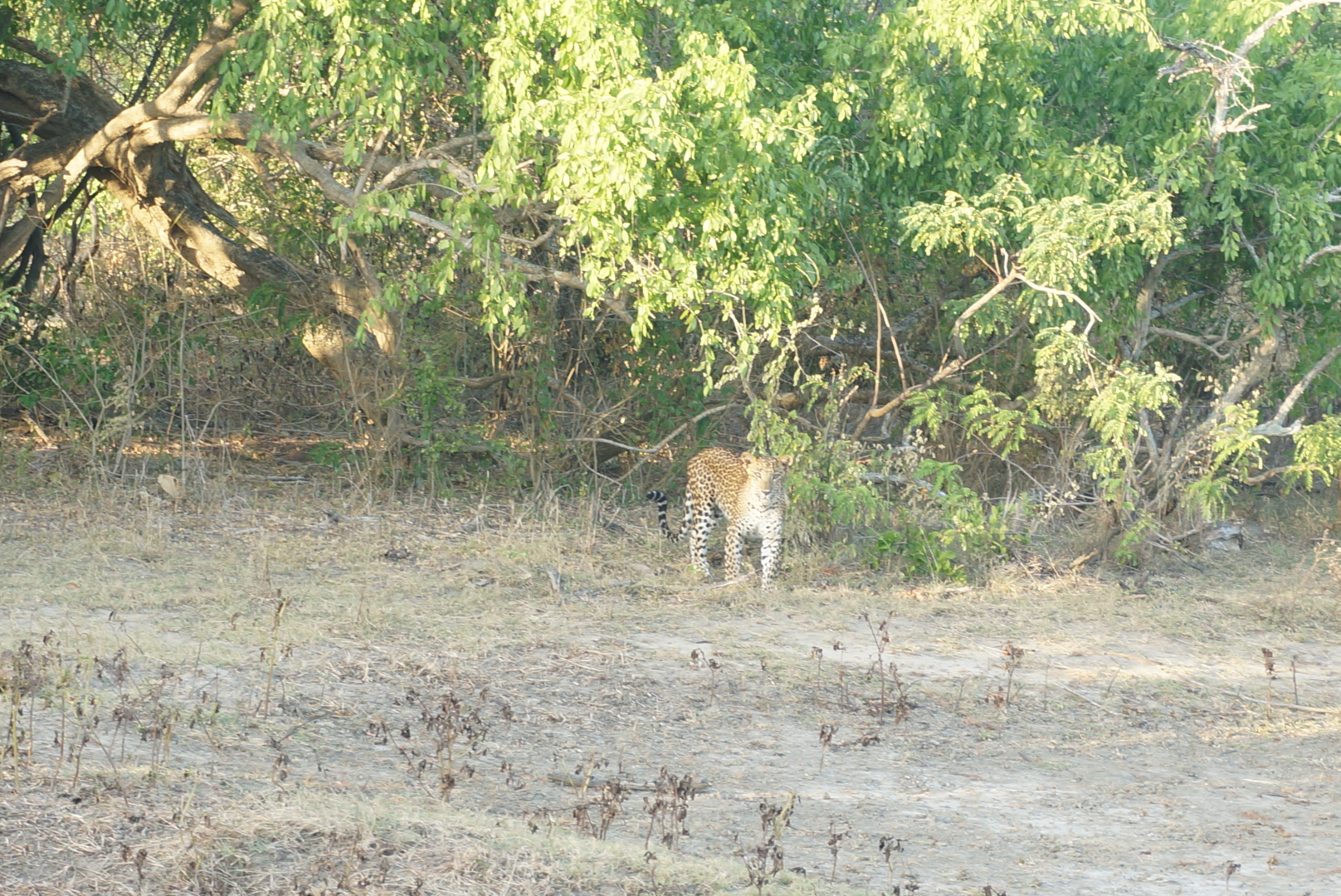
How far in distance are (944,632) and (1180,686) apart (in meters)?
1.44

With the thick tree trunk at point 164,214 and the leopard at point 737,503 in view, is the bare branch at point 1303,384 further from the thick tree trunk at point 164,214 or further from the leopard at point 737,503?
the thick tree trunk at point 164,214

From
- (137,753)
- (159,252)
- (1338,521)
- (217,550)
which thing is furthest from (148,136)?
(1338,521)

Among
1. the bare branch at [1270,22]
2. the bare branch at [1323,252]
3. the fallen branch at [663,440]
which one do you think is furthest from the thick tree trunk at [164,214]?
the bare branch at [1323,252]

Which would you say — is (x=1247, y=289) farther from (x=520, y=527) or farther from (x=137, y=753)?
(x=137, y=753)

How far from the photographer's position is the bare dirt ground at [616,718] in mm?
4938

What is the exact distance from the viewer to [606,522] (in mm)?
11180

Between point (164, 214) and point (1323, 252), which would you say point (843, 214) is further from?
point (164, 214)

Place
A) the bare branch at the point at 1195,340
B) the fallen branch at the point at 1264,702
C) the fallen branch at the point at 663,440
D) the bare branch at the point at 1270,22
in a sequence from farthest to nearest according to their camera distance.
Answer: the fallen branch at the point at 663,440 → the bare branch at the point at 1195,340 → the bare branch at the point at 1270,22 → the fallen branch at the point at 1264,702

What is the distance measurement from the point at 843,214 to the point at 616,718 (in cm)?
487

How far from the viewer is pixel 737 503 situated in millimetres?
9844

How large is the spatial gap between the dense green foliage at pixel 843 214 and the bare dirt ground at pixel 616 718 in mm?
1367

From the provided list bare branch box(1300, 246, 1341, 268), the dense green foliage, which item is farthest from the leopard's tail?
bare branch box(1300, 246, 1341, 268)

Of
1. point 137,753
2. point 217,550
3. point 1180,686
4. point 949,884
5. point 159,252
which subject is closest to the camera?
point 949,884

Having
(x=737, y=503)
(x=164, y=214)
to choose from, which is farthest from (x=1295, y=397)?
(x=164, y=214)
